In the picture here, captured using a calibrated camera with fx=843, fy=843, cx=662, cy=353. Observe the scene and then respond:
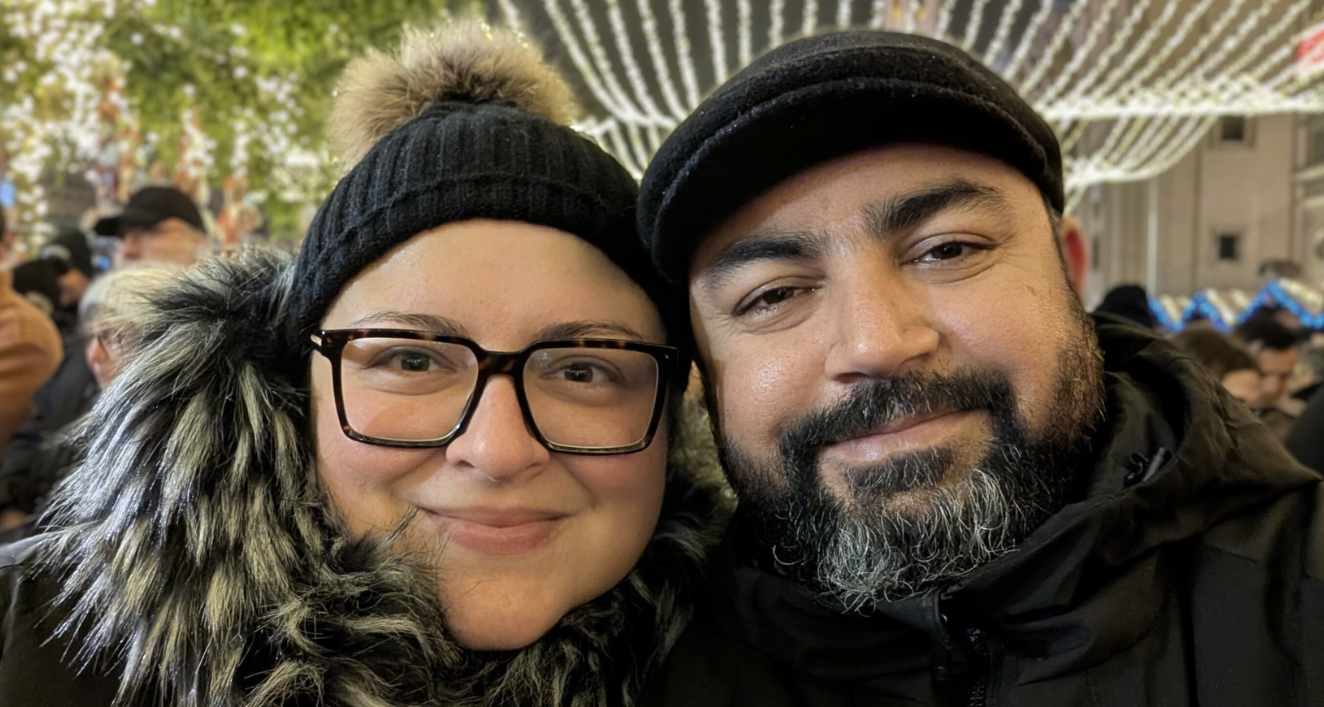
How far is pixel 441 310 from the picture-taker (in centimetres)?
124

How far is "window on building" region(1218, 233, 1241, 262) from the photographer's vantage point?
62.4ft

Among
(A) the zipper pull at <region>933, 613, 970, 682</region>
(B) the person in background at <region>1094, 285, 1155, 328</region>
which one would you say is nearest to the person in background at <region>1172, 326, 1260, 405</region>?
(B) the person in background at <region>1094, 285, 1155, 328</region>

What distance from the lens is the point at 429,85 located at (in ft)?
5.17

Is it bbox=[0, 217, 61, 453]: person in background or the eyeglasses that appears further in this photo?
bbox=[0, 217, 61, 453]: person in background

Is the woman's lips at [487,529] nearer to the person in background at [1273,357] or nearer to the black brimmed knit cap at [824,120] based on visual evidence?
the black brimmed knit cap at [824,120]

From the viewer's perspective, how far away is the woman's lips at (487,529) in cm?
123

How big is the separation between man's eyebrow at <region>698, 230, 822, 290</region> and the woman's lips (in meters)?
0.45

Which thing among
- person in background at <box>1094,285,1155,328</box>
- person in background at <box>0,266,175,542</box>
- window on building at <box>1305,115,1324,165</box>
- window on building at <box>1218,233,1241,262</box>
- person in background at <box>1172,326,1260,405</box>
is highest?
person in background at <box>0,266,175,542</box>

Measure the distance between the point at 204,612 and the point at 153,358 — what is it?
400 mm

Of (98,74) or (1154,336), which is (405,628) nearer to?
(1154,336)

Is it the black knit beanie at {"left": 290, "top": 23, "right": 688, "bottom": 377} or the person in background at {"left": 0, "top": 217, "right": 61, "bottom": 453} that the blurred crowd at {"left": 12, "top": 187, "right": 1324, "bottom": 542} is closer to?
the person in background at {"left": 0, "top": 217, "right": 61, "bottom": 453}

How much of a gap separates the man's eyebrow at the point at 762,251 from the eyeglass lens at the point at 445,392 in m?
0.19

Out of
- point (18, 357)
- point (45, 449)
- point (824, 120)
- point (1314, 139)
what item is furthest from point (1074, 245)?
point (1314, 139)

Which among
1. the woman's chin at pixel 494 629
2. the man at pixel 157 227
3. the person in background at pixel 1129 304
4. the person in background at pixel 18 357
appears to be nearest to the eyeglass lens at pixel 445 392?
the woman's chin at pixel 494 629
